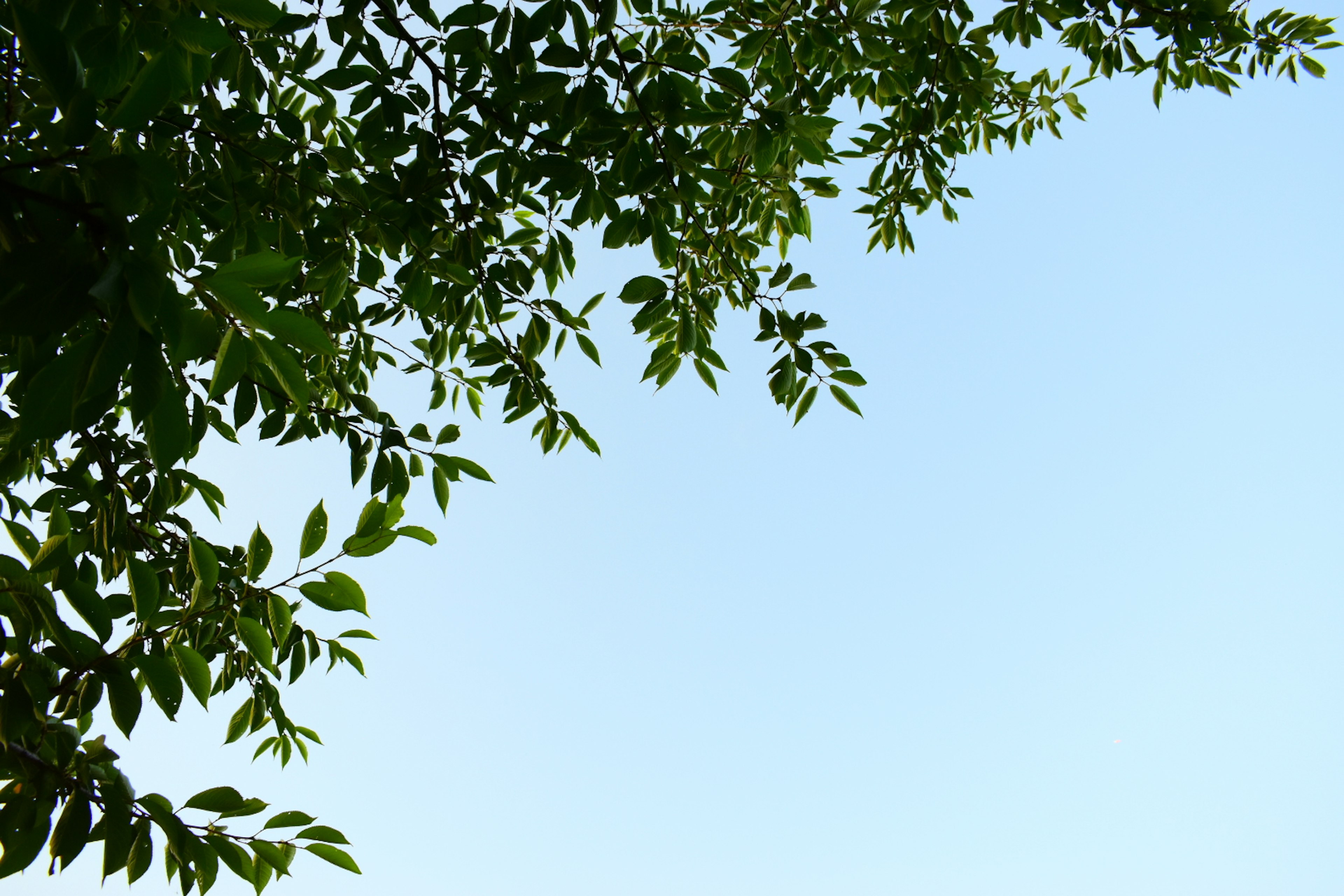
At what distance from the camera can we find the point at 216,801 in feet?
3.67

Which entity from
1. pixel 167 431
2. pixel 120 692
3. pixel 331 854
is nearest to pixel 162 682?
pixel 120 692

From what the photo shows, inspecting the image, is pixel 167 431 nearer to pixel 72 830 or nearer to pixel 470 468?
pixel 72 830

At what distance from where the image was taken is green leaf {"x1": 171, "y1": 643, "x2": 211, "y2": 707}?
3.54ft

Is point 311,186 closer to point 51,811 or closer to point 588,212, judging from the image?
point 588,212

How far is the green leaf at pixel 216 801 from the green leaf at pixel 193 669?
0.14 m

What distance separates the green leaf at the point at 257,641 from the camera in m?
1.17

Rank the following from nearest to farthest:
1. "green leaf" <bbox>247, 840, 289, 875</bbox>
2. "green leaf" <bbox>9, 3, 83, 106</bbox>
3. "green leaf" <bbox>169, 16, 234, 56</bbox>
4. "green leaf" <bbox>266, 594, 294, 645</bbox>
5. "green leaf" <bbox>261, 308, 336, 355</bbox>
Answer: "green leaf" <bbox>9, 3, 83, 106</bbox>
"green leaf" <bbox>261, 308, 336, 355</bbox>
"green leaf" <bbox>169, 16, 234, 56</bbox>
"green leaf" <bbox>247, 840, 289, 875</bbox>
"green leaf" <bbox>266, 594, 294, 645</bbox>

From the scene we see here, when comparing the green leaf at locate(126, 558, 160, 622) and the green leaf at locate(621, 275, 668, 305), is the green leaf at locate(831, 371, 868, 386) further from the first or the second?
the green leaf at locate(126, 558, 160, 622)

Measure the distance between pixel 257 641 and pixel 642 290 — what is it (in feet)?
4.25

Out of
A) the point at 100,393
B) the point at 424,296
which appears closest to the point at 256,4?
the point at 100,393

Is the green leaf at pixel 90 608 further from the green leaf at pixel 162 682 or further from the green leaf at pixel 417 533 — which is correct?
the green leaf at pixel 417 533

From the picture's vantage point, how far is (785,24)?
2.22 meters

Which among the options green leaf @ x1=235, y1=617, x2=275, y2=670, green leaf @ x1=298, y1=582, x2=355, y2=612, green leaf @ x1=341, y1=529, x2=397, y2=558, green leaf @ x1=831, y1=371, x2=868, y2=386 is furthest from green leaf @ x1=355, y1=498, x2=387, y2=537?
green leaf @ x1=831, y1=371, x2=868, y2=386

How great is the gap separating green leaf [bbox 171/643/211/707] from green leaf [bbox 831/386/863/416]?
5.31 feet
